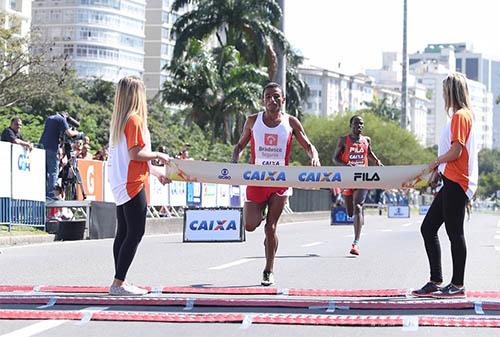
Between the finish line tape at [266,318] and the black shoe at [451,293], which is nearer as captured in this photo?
the finish line tape at [266,318]

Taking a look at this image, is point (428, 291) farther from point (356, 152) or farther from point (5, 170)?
point (5, 170)

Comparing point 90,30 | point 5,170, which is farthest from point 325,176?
point 90,30

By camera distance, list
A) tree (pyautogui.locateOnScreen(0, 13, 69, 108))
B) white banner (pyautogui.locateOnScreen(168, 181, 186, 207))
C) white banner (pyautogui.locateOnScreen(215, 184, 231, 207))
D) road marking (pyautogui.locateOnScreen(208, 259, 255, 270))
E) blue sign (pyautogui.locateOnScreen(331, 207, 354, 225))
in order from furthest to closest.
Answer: tree (pyautogui.locateOnScreen(0, 13, 69, 108))
white banner (pyautogui.locateOnScreen(215, 184, 231, 207))
white banner (pyautogui.locateOnScreen(168, 181, 186, 207))
blue sign (pyautogui.locateOnScreen(331, 207, 354, 225))
road marking (pyautogui.locateOnScreen(208, 259, 255, 270))

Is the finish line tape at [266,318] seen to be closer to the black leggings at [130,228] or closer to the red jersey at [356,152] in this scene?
the black leggings at [130,228]

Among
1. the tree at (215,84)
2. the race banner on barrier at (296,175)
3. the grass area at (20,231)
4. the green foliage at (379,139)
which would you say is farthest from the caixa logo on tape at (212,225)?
the green foliage at (379,139)

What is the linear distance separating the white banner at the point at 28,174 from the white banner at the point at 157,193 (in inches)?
265

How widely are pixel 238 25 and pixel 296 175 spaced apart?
4741 cm

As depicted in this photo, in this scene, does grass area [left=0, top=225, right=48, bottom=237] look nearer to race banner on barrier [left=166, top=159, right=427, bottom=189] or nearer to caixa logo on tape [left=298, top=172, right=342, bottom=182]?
race banner on barrier [left=166, top=159, right=427, bottom=189]

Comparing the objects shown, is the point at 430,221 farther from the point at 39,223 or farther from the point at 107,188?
the point at 107,188

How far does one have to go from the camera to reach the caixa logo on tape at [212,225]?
1900 cm

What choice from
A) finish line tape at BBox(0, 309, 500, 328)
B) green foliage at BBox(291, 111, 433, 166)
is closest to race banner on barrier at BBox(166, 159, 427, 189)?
finish line tape at BBox(0, 309, 500, 328)

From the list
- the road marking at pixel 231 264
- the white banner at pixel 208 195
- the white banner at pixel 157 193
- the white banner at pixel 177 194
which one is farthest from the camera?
the white banner at pixel 208 195

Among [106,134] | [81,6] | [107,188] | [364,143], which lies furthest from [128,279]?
[81,6]

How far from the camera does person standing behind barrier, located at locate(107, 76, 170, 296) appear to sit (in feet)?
33.4
